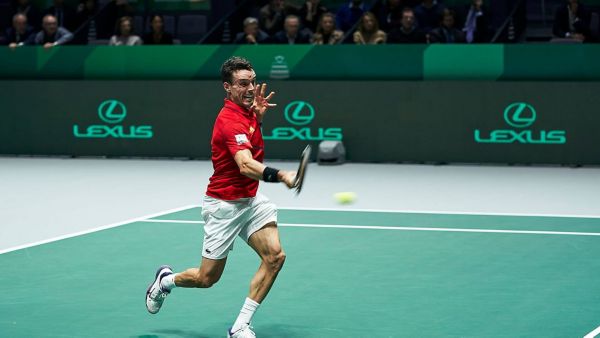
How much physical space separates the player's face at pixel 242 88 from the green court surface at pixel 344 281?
159 centimetres

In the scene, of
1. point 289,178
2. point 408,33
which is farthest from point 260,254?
point 408,33

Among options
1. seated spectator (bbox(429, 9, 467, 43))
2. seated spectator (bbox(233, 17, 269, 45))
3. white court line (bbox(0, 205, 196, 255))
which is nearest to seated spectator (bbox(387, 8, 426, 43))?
seated spectator (bbox(429, 9, 467, 43))

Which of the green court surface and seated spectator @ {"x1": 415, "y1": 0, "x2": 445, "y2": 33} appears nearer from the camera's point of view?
the green court surface

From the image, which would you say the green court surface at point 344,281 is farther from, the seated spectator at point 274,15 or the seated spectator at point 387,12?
the seated spectator at point 274,15

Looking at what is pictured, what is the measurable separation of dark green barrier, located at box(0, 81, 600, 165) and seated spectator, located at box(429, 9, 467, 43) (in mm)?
1005

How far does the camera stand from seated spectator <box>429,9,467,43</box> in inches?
734

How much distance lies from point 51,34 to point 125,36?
1.46m

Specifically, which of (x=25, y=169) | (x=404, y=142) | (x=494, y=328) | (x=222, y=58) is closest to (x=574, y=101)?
(x=404, y=142)

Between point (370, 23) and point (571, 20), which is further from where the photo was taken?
point (571, 20)

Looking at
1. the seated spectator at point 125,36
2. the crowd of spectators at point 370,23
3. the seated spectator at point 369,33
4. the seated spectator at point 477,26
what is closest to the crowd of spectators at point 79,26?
the seated spectator at point 125,36

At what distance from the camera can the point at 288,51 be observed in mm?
18656

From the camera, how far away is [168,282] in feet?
25.3

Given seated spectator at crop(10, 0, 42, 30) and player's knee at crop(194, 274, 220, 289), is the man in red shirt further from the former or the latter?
seated spectator at crop(10, 0, 42, 30)

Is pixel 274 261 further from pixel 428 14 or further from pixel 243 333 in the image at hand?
pixel 428 14
